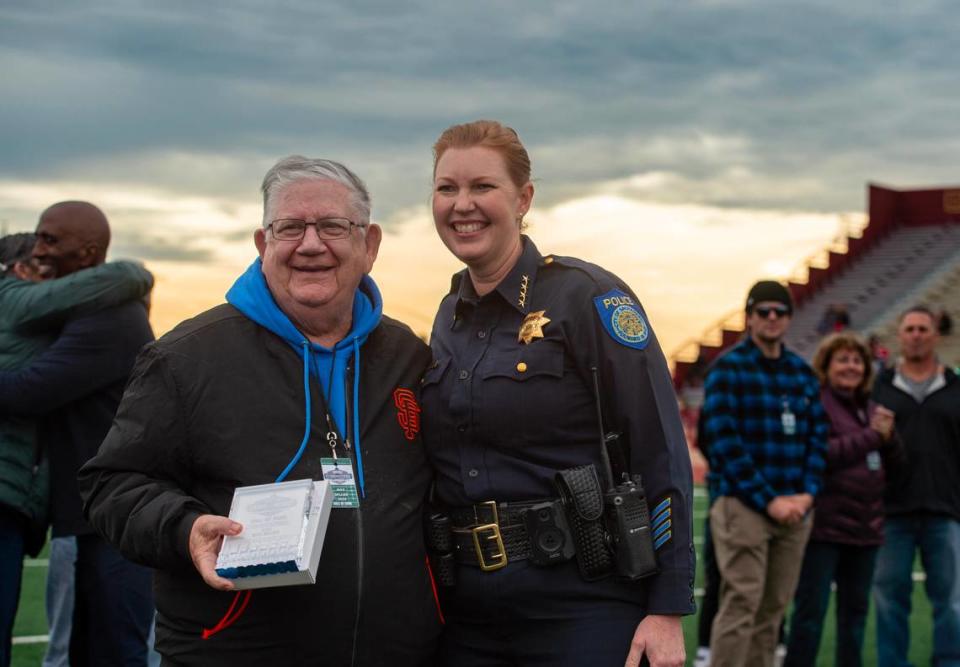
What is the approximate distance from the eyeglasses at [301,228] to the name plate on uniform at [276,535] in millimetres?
705

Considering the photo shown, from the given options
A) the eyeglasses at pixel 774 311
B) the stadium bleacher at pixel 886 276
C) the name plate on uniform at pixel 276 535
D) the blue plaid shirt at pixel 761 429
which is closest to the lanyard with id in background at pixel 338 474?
the name plate on uniform at pixel 276 535

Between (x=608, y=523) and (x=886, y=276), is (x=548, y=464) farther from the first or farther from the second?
(x=886, y=276)

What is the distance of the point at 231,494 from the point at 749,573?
372cm

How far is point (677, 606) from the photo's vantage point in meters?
3.23

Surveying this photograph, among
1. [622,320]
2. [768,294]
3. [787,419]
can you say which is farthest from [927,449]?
[622,320]

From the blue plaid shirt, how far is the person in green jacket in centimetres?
302

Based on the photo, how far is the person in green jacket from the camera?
15.2ft

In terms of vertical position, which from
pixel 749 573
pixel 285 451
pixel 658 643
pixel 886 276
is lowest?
pixel 749 573

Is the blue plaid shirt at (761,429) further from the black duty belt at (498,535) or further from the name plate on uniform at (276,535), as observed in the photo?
the name plate on uniform at (276,535)

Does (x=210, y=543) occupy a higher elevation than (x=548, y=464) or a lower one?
lower

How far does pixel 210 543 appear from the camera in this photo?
9.65ft

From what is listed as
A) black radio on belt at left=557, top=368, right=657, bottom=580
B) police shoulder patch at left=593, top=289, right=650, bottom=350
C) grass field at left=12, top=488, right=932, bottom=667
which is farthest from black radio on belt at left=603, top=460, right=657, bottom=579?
grass field at left=12, top=488, right=932, bottom=667

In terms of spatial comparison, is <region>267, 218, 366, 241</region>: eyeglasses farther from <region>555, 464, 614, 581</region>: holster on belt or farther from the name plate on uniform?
<region>555, 464, 614, 581</region>: holster on belt

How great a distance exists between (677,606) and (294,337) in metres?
1.27
